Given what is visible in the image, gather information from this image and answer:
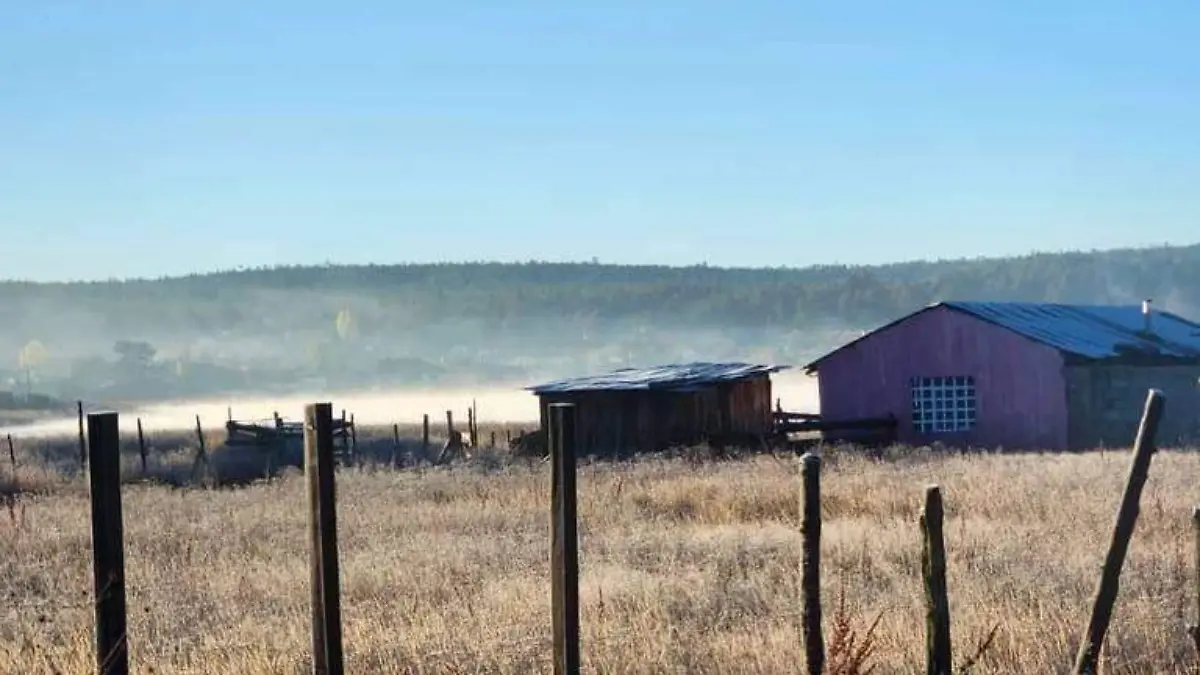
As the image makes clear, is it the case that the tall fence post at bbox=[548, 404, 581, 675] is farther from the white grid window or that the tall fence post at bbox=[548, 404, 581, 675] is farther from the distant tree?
the distant tree

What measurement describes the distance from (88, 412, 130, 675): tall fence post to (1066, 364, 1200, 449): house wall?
96.8 feet

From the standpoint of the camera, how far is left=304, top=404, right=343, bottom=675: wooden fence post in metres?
6.80

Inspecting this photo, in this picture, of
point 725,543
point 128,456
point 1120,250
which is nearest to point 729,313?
point 1120,250

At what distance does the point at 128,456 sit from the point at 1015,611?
36559mm

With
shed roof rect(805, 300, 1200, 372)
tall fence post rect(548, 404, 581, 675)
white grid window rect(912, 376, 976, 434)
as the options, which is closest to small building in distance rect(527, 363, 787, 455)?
shed roof rect(805, 300, 1200, 372)

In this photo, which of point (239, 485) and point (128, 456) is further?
point (128, 456)

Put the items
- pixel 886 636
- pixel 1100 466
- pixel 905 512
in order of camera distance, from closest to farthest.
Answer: pixel 886 636, pixel 905 512, pixel 1100 466

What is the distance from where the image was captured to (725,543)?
49.4 ft

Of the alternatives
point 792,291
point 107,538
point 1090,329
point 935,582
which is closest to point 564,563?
point 935,582

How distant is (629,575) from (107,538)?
22.6ft

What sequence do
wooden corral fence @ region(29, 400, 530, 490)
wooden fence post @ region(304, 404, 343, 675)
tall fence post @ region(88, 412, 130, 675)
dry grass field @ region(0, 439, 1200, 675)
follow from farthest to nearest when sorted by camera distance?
1. wooden corral fence @ region(29, 400, 530, 490)
2. dry grass field @ region(0, 439, 1200, 675)
3. wooden fence post @ region(304, 404, 343, 675)
4. tall fence post @ region(88, 412, 130, 675)

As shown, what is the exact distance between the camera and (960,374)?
117 feet

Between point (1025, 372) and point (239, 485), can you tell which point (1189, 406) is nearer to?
point (1025, 372)

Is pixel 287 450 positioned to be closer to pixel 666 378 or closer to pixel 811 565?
pixel 666 378
